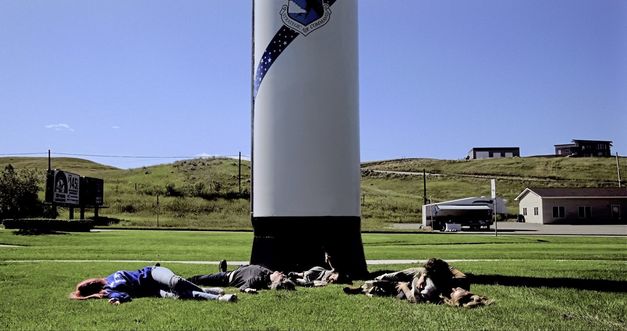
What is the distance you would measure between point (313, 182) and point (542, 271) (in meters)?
6.95

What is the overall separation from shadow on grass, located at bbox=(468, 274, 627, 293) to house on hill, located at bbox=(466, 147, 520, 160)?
151m

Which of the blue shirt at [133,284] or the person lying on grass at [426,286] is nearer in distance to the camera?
the person lying on grass at [426,286]

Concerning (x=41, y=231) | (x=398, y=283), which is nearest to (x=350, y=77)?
(x=398, y=283)

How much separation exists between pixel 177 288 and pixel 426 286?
4738mm

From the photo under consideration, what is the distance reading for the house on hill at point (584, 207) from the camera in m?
71.6

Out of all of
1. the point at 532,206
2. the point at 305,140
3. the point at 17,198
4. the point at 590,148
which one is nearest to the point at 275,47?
the point at 305,140

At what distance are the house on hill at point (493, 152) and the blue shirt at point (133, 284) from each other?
511ft

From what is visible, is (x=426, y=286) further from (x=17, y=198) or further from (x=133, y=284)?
(x=17, y=198)

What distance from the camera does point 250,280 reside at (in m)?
12.9

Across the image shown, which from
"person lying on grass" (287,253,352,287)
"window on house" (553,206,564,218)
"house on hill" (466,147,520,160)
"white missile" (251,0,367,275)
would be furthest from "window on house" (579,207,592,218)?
"house on hill" (466,147,520,160)

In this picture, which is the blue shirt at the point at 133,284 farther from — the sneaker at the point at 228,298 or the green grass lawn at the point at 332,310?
the sneaker at the point at 228,298

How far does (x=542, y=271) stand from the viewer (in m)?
16.3

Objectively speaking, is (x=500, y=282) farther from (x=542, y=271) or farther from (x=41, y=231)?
(x=41, y=231)

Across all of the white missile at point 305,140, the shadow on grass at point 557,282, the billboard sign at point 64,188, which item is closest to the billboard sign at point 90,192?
the billboard sign at point 64,188
